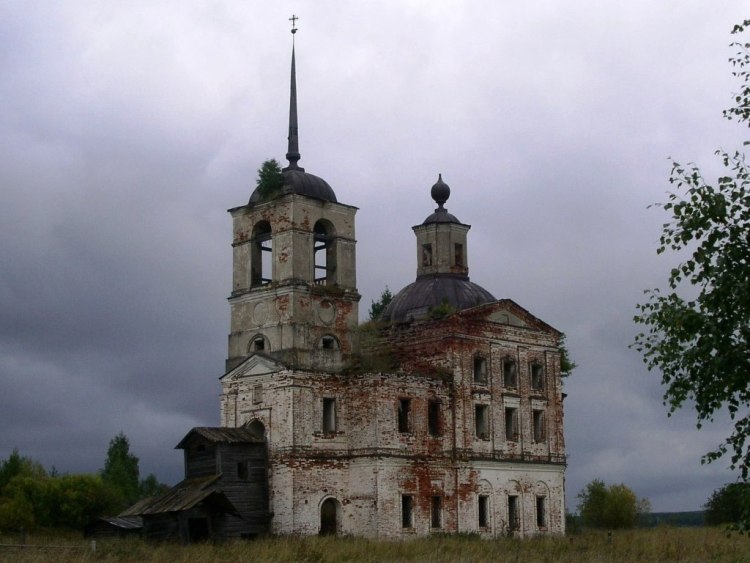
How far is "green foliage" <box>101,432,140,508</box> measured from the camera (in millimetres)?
51531

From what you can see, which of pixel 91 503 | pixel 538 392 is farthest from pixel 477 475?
pixel 91 503

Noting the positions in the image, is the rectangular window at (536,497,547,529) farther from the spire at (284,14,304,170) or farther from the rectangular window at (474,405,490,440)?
the spire at (284,14,304,170)

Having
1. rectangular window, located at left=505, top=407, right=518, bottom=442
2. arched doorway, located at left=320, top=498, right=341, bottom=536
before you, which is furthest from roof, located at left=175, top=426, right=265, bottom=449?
rectangular window, located at left=505, top=407, right=518, bottom=442

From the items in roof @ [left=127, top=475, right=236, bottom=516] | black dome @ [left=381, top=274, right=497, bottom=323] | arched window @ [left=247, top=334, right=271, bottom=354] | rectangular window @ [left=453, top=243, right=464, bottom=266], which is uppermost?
rectangular window @ [left=453, top=243, right=464, bottom=266]

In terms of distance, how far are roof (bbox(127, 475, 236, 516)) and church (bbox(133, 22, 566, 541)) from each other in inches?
2.3

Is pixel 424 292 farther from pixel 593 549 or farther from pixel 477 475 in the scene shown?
pixel 593 549

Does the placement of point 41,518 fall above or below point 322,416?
below

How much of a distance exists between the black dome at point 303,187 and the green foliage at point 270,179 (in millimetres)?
155

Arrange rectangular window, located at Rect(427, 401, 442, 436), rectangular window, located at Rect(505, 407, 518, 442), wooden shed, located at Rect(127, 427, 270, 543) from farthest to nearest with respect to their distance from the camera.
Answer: rectangular window, located at Rect(505, 407, 518, 442) < rectangular window, located at Rect(427, 401, 442, 436) < wooden shed, located at Rect(127, 427, 270, 543)

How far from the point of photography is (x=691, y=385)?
13.1m

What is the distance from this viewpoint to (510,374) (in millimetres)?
36125

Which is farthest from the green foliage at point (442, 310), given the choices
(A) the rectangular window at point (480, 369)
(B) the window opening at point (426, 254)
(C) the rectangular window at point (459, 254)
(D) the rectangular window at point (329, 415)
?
(D) the rectangular window at point (329, 415)

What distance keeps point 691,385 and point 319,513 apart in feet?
63.2

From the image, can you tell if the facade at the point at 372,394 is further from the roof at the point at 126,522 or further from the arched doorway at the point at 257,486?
the roof at the point at 126,522
